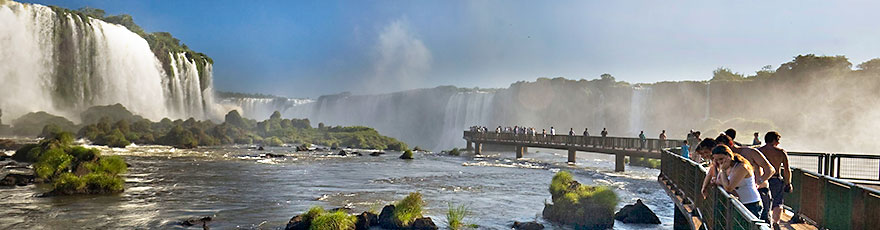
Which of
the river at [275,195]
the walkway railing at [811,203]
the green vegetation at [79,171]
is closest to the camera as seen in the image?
the walkway railing at [811,203]

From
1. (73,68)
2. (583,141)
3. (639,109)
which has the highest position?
(73,68)

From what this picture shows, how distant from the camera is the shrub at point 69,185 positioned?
18547 mm

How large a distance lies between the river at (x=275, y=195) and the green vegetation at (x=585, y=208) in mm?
484

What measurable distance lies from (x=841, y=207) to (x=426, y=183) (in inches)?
804

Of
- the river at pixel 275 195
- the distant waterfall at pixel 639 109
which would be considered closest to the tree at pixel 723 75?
the distant waterfall at pixel 639 109

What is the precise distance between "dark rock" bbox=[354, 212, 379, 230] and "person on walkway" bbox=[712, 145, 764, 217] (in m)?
8.95

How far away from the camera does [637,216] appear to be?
16.2m

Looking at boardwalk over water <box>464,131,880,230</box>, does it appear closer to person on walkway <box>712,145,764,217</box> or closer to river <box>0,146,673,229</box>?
person on walkway <box>712,145,764,217</box>

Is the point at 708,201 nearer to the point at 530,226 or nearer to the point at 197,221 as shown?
the point at 530,226

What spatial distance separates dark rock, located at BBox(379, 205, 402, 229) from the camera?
1428 centimetres

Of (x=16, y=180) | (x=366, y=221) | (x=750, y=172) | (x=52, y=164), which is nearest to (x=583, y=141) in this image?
(x=366, y=221)

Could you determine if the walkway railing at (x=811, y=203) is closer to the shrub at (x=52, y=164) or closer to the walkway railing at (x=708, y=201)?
the walkway railing at (x=708, y=201)

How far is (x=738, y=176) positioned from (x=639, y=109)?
66.8 metres

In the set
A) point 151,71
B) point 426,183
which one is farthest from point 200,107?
point 426,183
